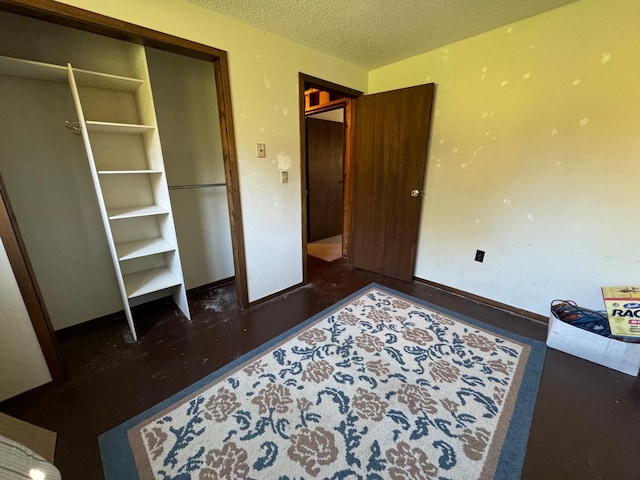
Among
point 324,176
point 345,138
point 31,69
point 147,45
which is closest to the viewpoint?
point 31,69

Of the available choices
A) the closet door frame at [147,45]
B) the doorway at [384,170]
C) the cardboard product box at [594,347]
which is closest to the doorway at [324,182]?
the doorway at [384,170]

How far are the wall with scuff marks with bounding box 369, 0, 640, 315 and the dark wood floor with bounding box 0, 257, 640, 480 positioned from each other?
479mm

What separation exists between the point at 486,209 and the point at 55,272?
11.3 ft

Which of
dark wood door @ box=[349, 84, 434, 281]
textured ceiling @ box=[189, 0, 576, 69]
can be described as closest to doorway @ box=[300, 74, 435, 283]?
dark wood door @ box=[349, 84, 434, 281]

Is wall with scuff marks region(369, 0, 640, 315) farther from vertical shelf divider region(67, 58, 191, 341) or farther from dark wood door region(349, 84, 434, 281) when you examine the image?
vertical shelf divider region(67, 58, 191, 341)

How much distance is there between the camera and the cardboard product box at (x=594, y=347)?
5.24 feet

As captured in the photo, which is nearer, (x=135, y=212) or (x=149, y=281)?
(x=135, y=212)

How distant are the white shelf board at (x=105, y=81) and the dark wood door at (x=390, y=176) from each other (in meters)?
2.05

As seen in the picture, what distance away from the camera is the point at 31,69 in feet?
5.01

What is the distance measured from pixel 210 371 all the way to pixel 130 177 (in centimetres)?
162

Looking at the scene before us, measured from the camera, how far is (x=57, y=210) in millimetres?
1863

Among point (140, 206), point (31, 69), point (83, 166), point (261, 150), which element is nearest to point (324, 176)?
point (261, 150)

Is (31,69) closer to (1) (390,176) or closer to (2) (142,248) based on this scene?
(2) (142,248)

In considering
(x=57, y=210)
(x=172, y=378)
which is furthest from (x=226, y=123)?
(x=172, y=378)
